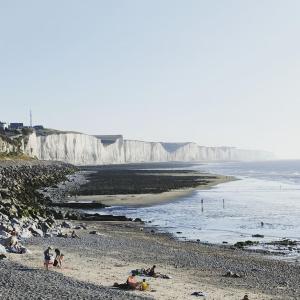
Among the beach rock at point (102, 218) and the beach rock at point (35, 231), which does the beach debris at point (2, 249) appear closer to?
the beach rock at point (35, 231)

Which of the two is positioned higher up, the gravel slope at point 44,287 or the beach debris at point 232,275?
the gravel slope at point 44,287

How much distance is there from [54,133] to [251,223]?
14696cm

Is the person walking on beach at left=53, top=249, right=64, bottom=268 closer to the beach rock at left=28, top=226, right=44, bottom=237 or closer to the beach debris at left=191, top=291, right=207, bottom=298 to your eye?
the beach debris at left=191, top=291, right=207, bottom=298

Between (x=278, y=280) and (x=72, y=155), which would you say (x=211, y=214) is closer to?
(x=278, y=280)

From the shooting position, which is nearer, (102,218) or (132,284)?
(132,284)

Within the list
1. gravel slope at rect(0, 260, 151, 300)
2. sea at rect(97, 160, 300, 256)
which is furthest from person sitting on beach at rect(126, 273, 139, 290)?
sea at rect(97, 160, 300, 256)

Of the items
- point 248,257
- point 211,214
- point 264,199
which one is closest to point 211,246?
point 248,257

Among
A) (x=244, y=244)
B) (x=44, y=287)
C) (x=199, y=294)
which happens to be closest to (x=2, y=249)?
(x=44, y=287)

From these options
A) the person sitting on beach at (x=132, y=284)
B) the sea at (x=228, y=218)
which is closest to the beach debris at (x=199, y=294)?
the person sitting on beach at (x=132, y=284)

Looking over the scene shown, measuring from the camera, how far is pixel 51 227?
28.3m

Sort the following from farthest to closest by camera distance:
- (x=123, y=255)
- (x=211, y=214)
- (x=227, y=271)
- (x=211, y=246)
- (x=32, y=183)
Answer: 1. (x=32, y=183)
2. (x=211, y=214)
3. (x=211, y=246)
4. (x=123, y=255)
5. (x=227, y=271)

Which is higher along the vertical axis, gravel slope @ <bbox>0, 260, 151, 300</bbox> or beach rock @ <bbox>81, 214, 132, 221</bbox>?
gravel slope @ <bbox>0, 260, 151, 300</bbox>

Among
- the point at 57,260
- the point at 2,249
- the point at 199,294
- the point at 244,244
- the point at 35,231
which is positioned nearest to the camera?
the point at 199,294

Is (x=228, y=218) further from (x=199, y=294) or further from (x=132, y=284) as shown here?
(x=132, y=284)
